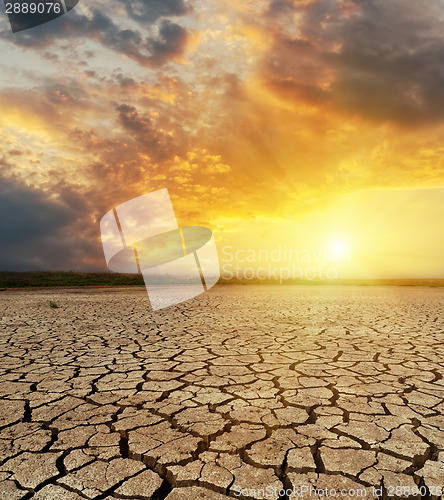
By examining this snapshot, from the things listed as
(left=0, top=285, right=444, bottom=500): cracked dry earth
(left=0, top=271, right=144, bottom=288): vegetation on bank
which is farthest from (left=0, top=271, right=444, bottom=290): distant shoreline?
(left=0, top=285, right=444, bottom=500): cracked dry earth

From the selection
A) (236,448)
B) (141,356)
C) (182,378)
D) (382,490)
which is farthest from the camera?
(141,356)

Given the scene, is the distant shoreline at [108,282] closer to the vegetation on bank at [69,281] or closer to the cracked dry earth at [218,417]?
the vegetation on bank at [69,281]

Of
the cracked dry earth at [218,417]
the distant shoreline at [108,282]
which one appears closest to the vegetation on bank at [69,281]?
the distant shoreline at [108,282]

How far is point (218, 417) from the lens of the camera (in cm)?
256

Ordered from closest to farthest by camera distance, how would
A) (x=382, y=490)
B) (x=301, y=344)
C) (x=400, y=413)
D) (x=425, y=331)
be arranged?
(x=382, y=490) < (x=400, y=413) < (x=301, y=344) < (x=425, y=331)

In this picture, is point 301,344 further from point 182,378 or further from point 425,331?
point 425,331

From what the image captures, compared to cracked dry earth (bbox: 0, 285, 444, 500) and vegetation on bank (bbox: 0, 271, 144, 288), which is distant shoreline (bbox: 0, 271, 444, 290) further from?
cracked dry earth (bbox: 0, 285, 444, 500)

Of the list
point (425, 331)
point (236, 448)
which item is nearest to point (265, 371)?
point (236, 448)

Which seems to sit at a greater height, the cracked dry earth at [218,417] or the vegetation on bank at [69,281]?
the vegetation on bank at [69,281]

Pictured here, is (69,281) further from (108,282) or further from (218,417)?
(218,417)

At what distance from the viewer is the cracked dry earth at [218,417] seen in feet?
6.07

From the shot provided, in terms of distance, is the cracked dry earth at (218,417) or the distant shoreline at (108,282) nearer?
the cracked dry earth at (218,417)

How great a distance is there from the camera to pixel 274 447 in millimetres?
2141

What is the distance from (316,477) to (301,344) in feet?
10.2
